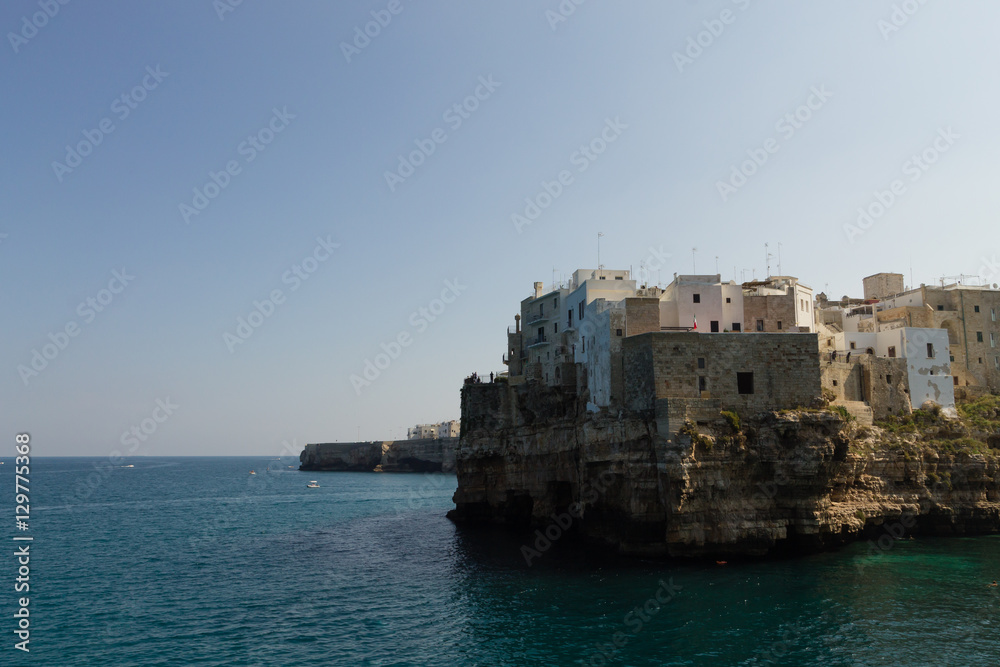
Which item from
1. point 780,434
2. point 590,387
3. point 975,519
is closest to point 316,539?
point 590,387

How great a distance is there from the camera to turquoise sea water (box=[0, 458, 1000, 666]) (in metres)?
26.3

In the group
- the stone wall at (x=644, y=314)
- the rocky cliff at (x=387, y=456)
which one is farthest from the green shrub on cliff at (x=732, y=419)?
the rocky cliff at (x=387, y=456)

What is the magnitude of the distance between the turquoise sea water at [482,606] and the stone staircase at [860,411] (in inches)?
340

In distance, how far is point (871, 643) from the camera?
26688 mm

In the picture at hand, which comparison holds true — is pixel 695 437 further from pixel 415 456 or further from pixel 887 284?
pixel 415 456

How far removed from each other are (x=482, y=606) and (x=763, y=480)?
62.2ft

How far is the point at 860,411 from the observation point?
48281mm

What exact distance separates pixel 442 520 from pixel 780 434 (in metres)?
35.6

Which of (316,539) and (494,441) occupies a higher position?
(494,441)

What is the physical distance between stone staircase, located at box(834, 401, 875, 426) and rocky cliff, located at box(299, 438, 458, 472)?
9965cm

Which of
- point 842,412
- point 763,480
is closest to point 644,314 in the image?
point 763,480

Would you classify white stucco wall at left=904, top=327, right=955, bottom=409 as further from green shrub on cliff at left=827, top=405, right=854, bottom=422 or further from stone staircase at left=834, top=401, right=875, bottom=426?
green shrub on cliff at left=827, top=405, right=854, bottom=422

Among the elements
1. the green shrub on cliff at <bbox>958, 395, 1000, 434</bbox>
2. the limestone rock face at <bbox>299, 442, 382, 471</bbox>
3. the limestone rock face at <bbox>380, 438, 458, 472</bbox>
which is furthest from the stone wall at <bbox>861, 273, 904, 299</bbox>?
the limestone rock face at <bbox>299, 442, 382, 471</bbox>

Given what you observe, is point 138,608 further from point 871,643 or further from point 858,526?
point 858,526
